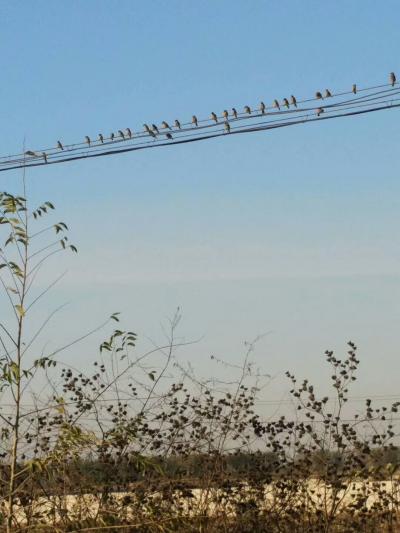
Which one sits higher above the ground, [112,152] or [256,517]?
[112,152]

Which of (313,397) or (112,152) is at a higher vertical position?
(112,152)

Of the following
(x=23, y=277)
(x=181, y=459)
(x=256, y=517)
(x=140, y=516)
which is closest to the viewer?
(x=23, y=277)

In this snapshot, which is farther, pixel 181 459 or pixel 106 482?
pixel 181 459

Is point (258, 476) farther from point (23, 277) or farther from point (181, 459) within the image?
point (23, 277)

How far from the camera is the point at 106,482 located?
42.7 feet

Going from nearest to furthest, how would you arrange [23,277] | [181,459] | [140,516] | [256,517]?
1. [23,277]
2. [140,516]
3. [256,517]
4. [181,459]

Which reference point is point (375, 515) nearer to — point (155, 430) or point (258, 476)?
point (258, 476)

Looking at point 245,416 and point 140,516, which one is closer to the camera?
point 140,516

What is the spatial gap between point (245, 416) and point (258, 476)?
0.80 m

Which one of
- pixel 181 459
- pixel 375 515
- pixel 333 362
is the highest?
pixel 333 362

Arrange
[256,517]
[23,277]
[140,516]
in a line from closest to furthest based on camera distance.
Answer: [23,277] → [140,516] → [256,517]

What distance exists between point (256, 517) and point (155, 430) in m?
1.71

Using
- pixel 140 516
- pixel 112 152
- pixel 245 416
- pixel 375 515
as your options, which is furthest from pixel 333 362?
pixel 112 152

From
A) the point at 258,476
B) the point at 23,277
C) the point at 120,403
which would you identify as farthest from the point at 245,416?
the point at 23,277
